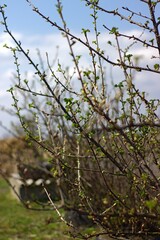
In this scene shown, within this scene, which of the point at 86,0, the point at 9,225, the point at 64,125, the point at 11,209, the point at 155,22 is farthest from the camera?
the point at 11,209

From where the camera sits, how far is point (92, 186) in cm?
616

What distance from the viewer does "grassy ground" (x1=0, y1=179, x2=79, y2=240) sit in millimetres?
7195

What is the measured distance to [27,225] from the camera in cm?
831

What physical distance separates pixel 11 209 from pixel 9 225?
2106 millimetres

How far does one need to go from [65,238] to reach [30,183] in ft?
14.9

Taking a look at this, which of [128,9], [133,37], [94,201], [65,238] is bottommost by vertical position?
[65,238]

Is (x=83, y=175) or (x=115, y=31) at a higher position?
(x=115, y=31)

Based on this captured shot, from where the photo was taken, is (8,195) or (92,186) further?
(8,195)

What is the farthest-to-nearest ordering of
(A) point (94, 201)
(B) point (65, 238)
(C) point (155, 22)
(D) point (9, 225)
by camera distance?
1. (D) point (9, 225)
2. (B) point (65, 238)
3. (A) point (94, 201)
4. (C) point (155, 22)

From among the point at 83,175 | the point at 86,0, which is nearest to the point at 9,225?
the point at 83,175

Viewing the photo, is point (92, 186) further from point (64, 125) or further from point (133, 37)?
point (133, 37)

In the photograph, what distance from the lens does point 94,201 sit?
19.1ft

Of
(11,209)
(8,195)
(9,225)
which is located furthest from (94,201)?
(8,195)

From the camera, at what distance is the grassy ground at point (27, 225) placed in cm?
720
